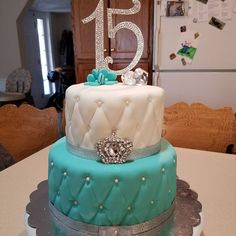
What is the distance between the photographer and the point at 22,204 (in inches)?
37.3

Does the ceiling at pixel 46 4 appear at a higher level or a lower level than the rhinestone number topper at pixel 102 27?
higher

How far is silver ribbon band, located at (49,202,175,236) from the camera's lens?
2.18 feet

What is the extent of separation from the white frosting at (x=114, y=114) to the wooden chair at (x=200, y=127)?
2.99 ft

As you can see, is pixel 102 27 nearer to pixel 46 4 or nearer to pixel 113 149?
pixel 113 149

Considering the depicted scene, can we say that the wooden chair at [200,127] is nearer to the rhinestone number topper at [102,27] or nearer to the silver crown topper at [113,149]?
the rhinestone number topper at [102,27]

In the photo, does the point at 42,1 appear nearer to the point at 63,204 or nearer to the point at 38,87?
the point at 38,87

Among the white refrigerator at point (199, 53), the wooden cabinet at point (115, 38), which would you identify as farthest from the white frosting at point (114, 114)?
the wooden cabinet at point (115, 38)

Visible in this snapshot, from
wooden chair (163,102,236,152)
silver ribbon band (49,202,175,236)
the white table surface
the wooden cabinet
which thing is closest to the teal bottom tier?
silver ribbon band (49,202,175,236)

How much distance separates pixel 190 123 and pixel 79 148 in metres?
1.03

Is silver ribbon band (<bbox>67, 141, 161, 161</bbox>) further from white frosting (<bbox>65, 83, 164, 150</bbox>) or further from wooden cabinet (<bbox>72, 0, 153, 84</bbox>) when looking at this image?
wooden cabinet (<bbox>72, 0, 153, 84</bbox>)

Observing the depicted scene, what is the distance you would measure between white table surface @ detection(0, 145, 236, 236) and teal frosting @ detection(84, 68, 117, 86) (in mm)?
537

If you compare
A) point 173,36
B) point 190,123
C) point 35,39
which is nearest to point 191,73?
point 173,36

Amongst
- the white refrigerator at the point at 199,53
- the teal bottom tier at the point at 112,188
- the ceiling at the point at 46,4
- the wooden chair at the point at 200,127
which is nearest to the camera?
the teal bottom tier at the point at 112,188

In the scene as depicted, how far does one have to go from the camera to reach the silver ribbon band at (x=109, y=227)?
66cm
